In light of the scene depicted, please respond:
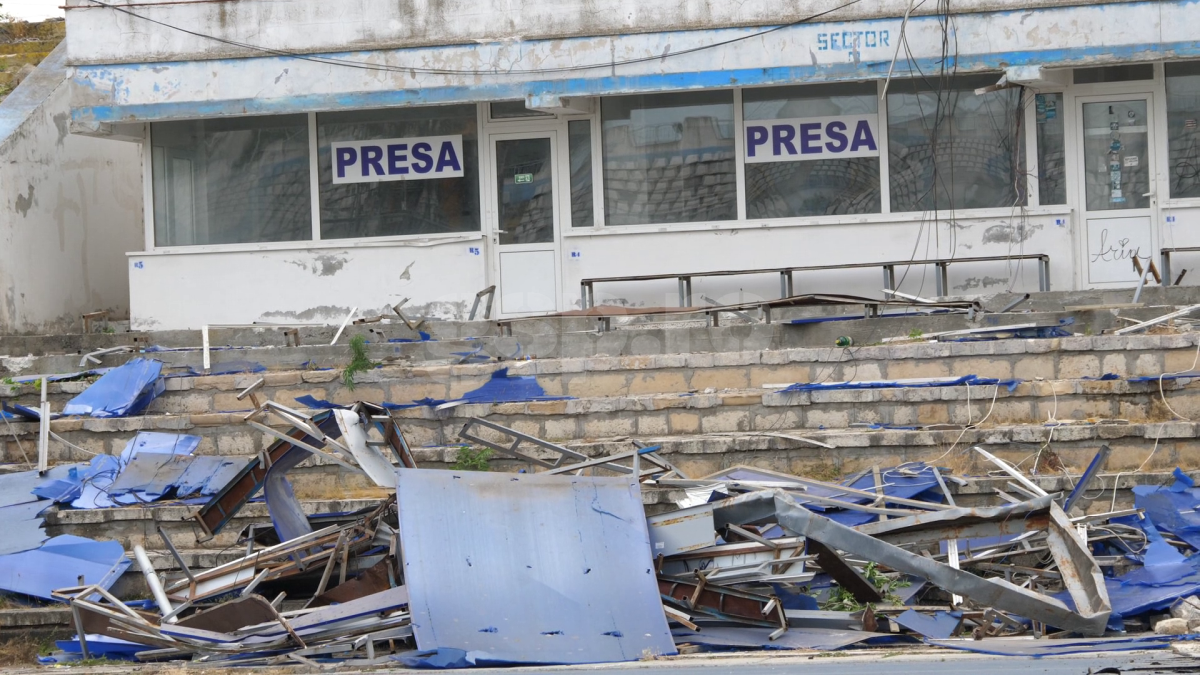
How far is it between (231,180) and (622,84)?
4.86 metres

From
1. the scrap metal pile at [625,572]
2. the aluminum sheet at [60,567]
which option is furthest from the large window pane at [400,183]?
the aluminum sheet at [60,567]

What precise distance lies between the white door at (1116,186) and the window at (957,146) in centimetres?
76

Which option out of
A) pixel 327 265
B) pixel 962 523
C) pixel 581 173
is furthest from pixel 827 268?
pixel 962 523

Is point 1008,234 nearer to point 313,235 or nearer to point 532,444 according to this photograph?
point 532,444

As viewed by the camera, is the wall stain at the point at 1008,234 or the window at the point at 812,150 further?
the window at the point at 812,150

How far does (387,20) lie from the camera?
13.7 meters

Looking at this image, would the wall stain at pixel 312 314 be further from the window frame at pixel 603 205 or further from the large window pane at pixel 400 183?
the large window pane at pixel 400 183

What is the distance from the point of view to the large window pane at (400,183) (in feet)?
48.0

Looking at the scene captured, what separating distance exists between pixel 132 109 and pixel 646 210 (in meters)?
5.76

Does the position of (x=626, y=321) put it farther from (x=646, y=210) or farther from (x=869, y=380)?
(x=869, y=380)

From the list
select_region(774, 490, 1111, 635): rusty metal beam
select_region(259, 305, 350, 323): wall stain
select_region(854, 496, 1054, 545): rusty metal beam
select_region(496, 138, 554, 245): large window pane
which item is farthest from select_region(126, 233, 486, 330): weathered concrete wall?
select_region(774, 490, 1111, 635): rusty metal beam

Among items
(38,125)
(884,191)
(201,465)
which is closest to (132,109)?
(38,125)

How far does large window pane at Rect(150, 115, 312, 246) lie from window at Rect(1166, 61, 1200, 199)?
9.61 metres

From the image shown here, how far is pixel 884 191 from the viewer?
1403cm
